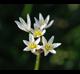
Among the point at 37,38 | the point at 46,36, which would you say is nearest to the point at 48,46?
the point at 37,38

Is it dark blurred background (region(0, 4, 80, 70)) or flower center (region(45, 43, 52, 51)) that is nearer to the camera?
flower center (region(45, 43, 52, 51))

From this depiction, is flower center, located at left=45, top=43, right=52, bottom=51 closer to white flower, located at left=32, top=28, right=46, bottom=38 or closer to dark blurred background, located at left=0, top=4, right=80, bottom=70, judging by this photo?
white flower, located at left=32, top=28, right=46, bottom=38

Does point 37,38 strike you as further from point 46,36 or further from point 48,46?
point 46,36

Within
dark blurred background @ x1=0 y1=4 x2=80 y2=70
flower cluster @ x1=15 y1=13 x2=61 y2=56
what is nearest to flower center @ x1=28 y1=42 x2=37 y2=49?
flower cluster @ x1=15 y1=13 x2=61 y2=56

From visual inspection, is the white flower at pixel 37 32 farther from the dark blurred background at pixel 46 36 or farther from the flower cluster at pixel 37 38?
the dark blurred background at pixel 46 36

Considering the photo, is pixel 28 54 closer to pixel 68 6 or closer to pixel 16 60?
pixel 16 60

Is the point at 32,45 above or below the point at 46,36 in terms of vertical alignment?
below

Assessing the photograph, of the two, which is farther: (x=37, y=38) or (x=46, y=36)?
(x=46, y=36)

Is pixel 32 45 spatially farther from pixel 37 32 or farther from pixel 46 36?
pixel 46 36

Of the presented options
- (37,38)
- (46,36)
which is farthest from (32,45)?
(46,36)
